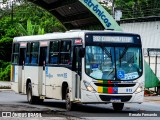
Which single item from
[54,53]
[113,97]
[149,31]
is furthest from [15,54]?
[149,31]

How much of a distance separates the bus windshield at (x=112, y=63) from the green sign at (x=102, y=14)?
15.5m

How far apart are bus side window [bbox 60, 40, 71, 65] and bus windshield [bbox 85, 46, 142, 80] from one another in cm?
133

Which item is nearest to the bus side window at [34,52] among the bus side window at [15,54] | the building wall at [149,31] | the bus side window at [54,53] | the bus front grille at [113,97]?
the bus side window at [54,53]

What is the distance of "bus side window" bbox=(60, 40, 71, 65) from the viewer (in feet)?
71.9

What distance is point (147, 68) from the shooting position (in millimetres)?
35250

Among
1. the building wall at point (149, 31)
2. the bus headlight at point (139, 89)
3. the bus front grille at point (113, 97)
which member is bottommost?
the bus front grille at point (113, 97)

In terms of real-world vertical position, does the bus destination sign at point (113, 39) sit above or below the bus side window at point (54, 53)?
above

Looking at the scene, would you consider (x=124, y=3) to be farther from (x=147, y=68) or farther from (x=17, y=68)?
(x=17, y=68)

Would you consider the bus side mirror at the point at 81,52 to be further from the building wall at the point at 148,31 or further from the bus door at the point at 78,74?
the building wall at the point at 148,31

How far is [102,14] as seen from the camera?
3744 cm

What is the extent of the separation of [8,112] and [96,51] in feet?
12.2

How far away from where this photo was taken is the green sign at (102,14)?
36.7 m

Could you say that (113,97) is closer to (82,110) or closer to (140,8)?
(82,110)

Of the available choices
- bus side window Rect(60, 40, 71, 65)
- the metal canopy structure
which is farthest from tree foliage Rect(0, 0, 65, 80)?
bus side window Rect(60, 40, 71, 65)
